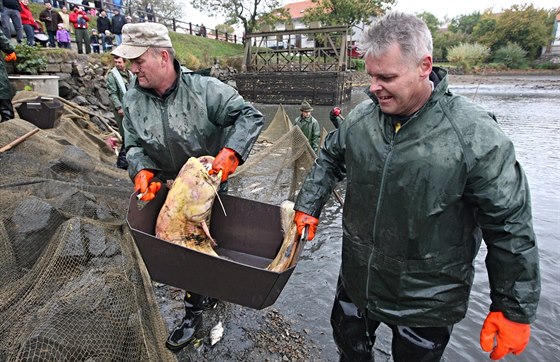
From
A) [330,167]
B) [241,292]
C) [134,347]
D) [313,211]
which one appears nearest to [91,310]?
[134,347]

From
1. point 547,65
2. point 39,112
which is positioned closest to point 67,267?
point 39,112

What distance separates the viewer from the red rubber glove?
252 centimetres

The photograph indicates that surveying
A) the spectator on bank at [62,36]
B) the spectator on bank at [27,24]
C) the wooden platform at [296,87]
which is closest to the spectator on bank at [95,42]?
the spectator on bank at [62,36]

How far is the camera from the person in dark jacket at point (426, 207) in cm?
164

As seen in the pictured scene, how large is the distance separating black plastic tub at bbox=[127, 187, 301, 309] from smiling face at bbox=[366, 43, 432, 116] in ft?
3.26

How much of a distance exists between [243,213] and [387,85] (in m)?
1.67

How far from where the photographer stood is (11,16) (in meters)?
10.8

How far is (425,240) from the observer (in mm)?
1826

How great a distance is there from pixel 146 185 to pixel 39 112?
16.9 ft

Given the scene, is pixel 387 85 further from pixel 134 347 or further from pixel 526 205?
pixel 134 347

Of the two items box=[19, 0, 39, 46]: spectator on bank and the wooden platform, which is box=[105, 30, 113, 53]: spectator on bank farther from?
the wooden platform

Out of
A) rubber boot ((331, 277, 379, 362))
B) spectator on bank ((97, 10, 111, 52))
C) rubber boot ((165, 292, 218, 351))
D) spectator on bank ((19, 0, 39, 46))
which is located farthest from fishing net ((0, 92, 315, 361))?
spectator on bank ((97, 10, 111, 52))

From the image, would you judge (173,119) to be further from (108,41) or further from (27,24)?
(108,41)

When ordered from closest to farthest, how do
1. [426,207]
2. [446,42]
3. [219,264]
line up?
[426,207] → [219,264] → [446,42]
